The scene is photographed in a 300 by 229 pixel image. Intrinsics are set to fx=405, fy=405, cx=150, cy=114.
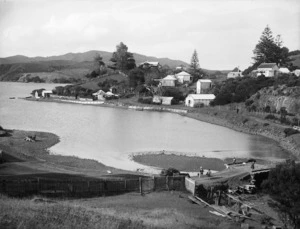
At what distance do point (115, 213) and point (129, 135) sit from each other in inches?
1095

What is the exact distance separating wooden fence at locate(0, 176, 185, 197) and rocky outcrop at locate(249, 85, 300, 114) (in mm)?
35027

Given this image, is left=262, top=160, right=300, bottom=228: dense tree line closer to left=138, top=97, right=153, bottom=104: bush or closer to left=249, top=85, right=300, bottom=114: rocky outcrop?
left=249, top=85, right=300, bottom=114: rocky outcrop

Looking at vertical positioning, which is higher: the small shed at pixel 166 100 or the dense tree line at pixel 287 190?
the small shed at pixel 166 100

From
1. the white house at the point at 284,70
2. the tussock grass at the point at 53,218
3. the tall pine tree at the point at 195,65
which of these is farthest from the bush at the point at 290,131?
the tall pine tree at the point at 195,65

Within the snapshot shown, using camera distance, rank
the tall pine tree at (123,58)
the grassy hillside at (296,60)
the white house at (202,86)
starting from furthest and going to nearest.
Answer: the tall pine tree at (123,58) < the grassy hillside at (296,60) < the white house at (202,86)

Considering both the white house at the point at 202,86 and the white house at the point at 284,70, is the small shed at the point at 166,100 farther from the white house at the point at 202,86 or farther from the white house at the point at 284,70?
the white house at the point at 284,70

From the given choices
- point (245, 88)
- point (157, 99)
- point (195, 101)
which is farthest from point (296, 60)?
point (157, 99)

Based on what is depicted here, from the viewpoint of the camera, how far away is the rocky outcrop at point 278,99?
177 feet

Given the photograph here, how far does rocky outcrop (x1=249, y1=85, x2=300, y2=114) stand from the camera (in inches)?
2121

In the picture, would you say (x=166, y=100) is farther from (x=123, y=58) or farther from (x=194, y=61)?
(x=123, y=58)

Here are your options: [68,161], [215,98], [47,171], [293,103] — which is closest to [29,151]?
[68,161]

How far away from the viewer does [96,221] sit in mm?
14148

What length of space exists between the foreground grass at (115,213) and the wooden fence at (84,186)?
0.58 metres

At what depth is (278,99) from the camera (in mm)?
57125
